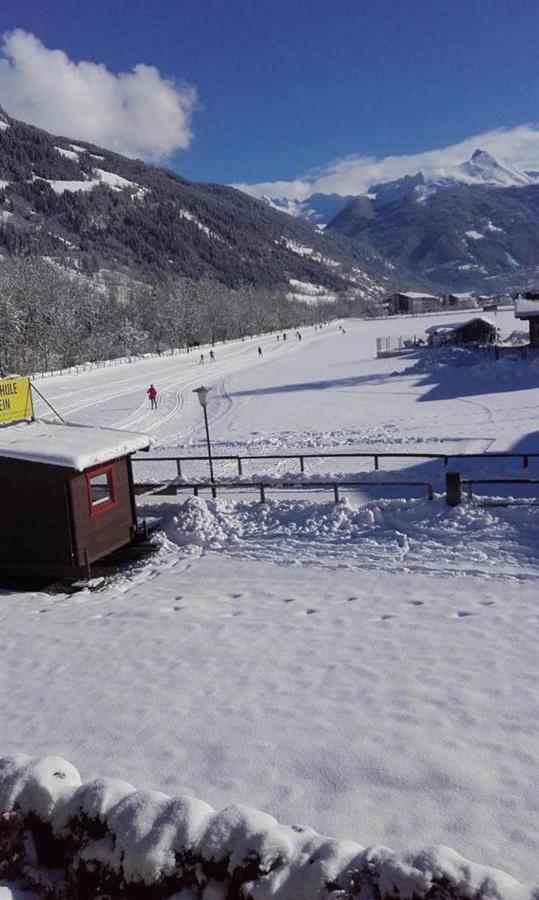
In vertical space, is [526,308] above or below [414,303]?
below

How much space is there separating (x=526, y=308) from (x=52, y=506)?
4199 centimetres

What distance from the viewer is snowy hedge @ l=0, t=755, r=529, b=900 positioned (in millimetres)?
3693

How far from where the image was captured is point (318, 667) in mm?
9039

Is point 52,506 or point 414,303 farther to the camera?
point 414,303

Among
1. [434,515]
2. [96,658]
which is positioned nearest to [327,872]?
[96,658]

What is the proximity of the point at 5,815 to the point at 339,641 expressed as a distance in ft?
19.3

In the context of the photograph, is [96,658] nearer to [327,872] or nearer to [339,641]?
[339,641]


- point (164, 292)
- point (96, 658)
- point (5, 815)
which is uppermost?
point (164, 292)

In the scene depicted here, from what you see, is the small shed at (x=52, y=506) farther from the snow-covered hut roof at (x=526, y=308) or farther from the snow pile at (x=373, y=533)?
the snow-covered hut roof at (x=526, y=308)

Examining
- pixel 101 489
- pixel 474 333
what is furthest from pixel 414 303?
pixel 101 489

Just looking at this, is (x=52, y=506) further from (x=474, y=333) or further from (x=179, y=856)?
(x=474, y=333)

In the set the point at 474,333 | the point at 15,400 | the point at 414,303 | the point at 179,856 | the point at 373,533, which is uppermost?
the point at 414,303

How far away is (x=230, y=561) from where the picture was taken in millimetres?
13875

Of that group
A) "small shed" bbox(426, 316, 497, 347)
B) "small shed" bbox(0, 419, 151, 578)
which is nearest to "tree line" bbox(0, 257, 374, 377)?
"small shed" bbox(426, 316, 497, 347)
